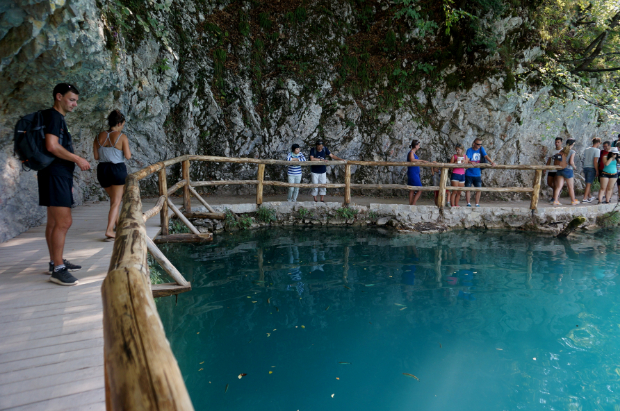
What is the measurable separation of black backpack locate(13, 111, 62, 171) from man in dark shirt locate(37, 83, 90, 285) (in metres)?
0.04

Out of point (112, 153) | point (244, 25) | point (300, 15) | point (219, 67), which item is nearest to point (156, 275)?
point (112, 153)

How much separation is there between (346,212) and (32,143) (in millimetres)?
6757

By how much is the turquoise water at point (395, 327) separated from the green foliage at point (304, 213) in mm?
1638

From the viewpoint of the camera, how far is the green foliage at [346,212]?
9.11m

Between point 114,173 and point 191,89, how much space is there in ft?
21.8

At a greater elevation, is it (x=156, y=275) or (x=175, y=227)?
(x=175, y=227)

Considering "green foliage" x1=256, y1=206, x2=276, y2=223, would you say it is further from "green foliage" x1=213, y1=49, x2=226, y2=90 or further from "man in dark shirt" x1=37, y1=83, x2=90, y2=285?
"man in dark shirt" x1=37, y1=83, x2=90, y2=285

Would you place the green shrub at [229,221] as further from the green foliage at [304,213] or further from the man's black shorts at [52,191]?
the man's black shorts at [52,191]

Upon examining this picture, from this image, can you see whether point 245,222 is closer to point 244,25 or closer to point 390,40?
point 244,25

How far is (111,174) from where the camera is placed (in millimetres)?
4570

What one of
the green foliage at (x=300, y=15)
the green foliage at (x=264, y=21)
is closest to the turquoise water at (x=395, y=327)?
the green foliage at (x=264, y=21)

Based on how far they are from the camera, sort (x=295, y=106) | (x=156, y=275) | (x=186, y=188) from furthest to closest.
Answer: (x=295, y=106) → (x=186, y=188) → (x=156, y=275)

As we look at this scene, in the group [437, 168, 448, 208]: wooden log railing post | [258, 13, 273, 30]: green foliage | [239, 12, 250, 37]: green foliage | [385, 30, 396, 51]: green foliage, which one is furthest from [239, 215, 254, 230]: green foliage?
[385, 30, 396, 51]: green foliage

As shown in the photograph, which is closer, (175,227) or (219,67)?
(175,227)
